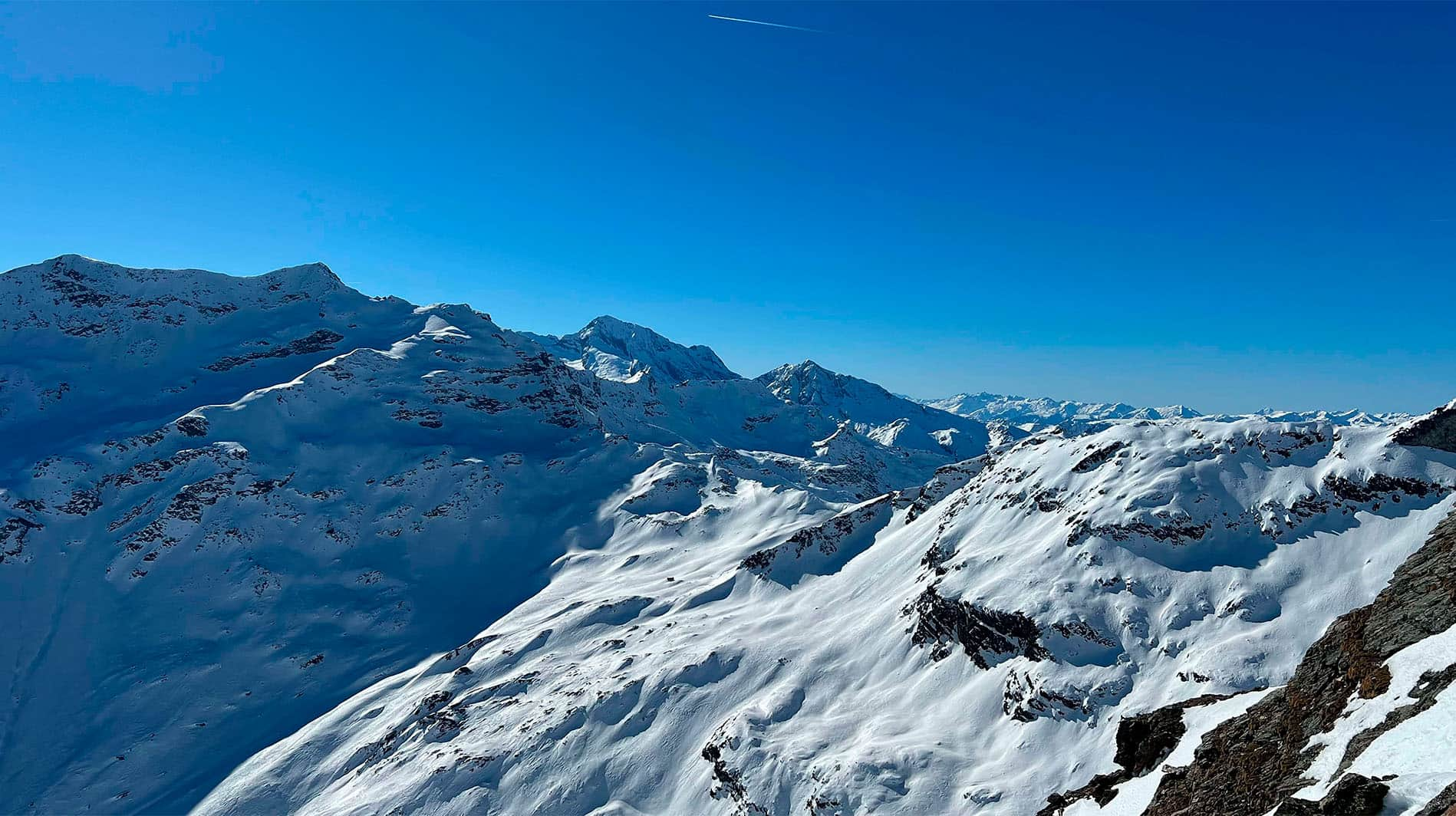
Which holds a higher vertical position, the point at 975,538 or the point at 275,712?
the point at 975,538

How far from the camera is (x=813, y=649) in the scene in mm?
91188

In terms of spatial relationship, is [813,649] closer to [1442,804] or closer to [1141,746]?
[1141,746]

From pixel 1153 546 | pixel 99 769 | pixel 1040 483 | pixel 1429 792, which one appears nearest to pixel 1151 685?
pixel 1153 546

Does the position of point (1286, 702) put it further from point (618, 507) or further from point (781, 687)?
point (618, 507)

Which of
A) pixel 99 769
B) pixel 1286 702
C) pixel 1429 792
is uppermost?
pixel 1429 792

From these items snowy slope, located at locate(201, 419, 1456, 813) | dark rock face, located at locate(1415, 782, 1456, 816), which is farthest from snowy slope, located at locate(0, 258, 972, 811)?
dark rock face, located at locate(1415, 782, 1456, 816)

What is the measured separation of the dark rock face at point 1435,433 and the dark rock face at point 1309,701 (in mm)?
54738

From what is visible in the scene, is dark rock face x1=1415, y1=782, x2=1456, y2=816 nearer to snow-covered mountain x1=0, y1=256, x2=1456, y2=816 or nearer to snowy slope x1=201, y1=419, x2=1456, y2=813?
snow-covered mountain x1=0, y1=256, x2=1456, y2=816

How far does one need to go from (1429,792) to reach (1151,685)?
2004 inches

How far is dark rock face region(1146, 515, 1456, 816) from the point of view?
2198 cm

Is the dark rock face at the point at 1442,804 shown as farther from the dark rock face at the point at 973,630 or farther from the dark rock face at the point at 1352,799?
the dark rock face at the point at 973,630

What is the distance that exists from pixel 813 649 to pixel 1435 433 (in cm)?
7222

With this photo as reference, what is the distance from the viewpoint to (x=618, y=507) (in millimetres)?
196750

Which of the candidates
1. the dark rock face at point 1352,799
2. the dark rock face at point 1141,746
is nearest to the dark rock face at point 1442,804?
the dark rock face at point 1352,799
